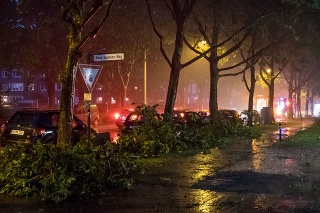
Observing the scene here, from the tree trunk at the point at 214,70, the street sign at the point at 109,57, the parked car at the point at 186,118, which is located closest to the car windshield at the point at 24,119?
the street sign at the point at 109,57

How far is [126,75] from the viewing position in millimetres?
42719

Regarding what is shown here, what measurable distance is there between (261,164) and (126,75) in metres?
31.0

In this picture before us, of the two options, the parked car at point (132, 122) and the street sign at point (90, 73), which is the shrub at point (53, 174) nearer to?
the street sign at point (90, 73)

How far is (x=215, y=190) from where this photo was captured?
29.7 feet

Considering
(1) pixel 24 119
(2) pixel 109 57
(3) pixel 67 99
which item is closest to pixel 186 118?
(2) pixel 109 57

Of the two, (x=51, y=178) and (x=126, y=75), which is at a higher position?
(x=126, y=75)

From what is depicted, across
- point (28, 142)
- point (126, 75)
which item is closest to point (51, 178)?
point (28, 142)

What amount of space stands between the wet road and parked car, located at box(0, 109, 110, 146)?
3649 mm

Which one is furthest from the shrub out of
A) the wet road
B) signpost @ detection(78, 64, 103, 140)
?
signpost @ detection(78, 64, 103, 140)

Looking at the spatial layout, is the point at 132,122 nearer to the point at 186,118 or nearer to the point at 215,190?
the point at 186,118

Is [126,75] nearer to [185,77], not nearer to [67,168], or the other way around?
[185,77]

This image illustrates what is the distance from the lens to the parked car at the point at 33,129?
44.8ft

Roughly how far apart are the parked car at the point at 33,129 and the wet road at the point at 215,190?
12.0 feet

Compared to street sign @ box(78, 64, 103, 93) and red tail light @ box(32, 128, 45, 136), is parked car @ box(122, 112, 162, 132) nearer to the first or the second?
red tail light @ box(32, 128, 45, 136)
